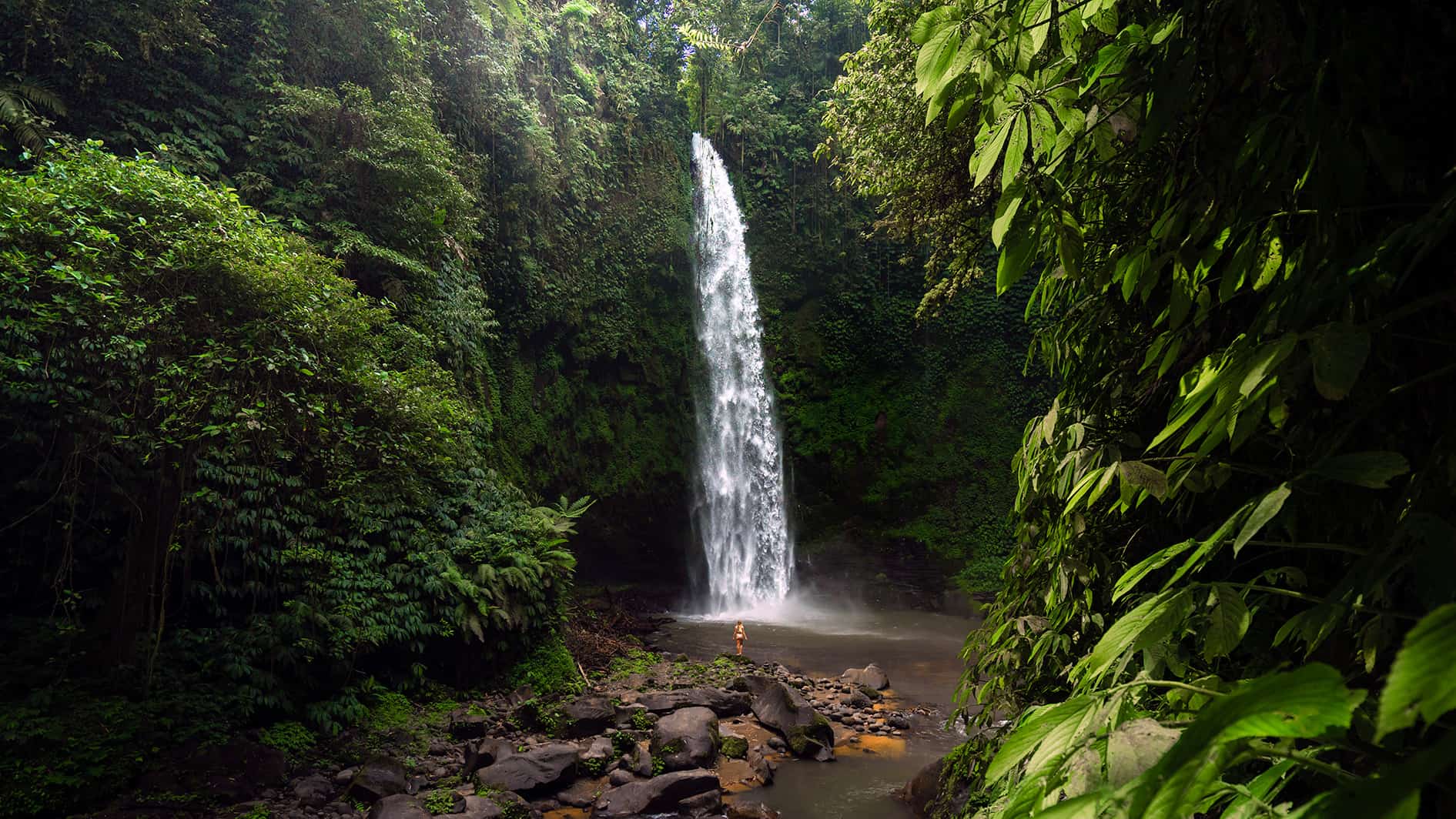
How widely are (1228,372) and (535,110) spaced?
14.0 m

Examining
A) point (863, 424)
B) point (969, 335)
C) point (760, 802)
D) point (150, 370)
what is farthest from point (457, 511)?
point (969, 335)

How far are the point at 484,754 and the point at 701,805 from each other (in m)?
1.93

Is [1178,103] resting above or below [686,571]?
above

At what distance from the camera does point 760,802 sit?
5695 mm

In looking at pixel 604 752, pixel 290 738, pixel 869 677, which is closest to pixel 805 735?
pixel 604 752

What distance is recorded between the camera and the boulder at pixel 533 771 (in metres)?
5.57

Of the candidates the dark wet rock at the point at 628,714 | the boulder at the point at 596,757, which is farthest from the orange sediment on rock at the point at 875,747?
the boulder at the point at 596,757

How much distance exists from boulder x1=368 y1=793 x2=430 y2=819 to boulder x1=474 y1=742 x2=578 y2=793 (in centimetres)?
64

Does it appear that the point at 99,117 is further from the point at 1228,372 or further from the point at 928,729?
the point at 928,729

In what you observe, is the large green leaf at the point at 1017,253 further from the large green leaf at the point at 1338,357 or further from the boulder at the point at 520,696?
the boulder at the point at 520,696

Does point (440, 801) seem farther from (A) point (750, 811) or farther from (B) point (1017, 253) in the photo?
(B) point (1017, 253)

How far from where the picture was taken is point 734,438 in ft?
50.4

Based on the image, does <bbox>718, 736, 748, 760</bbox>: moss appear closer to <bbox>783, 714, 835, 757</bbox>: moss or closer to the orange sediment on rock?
<bbox>783, 714, 835, 757</bbox>: moss

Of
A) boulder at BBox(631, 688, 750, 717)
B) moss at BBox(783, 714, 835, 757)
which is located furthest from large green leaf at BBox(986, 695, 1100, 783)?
boulder at BBox(631, 688, 750, 717)
